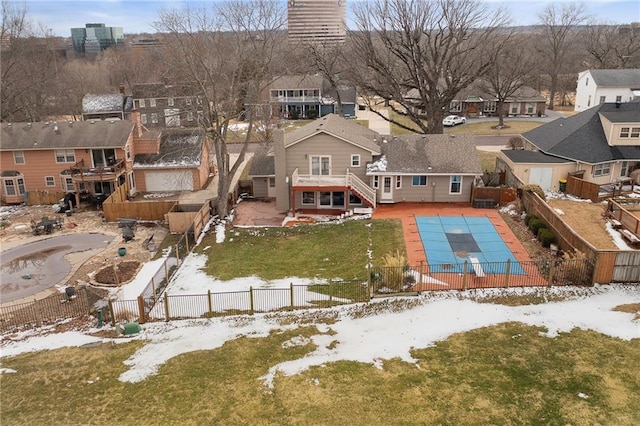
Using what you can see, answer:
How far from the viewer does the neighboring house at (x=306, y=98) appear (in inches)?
2967

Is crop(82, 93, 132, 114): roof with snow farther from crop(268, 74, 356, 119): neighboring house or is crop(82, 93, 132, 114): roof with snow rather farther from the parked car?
the parked car

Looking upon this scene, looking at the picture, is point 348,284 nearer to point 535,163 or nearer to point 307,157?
point 307,157

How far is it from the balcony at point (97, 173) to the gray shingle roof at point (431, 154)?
20.1 metres

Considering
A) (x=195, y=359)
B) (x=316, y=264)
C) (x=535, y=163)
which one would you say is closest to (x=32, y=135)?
(x=316, y=264)

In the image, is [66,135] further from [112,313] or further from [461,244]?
[461,244]

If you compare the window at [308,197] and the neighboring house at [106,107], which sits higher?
the neighboring house at [106,107]

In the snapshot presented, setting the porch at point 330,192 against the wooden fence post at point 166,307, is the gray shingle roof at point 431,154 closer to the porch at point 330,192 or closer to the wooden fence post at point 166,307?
the porch at point 330,192

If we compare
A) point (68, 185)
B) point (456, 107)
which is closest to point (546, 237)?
point (68, 185)

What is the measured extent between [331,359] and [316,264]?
8.93 metres

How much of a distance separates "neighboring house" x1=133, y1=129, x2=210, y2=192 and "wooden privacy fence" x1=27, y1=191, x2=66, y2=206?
6.02m

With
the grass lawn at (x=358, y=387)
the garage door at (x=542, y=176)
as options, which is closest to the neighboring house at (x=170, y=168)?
the grass lawn at (x=358, y=387)

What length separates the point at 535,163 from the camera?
113ft

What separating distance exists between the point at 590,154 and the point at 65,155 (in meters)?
40.0

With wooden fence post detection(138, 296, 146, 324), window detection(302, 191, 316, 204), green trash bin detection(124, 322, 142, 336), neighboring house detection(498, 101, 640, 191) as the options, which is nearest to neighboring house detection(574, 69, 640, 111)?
neighboring house detection(498, 101, 640, 191)
